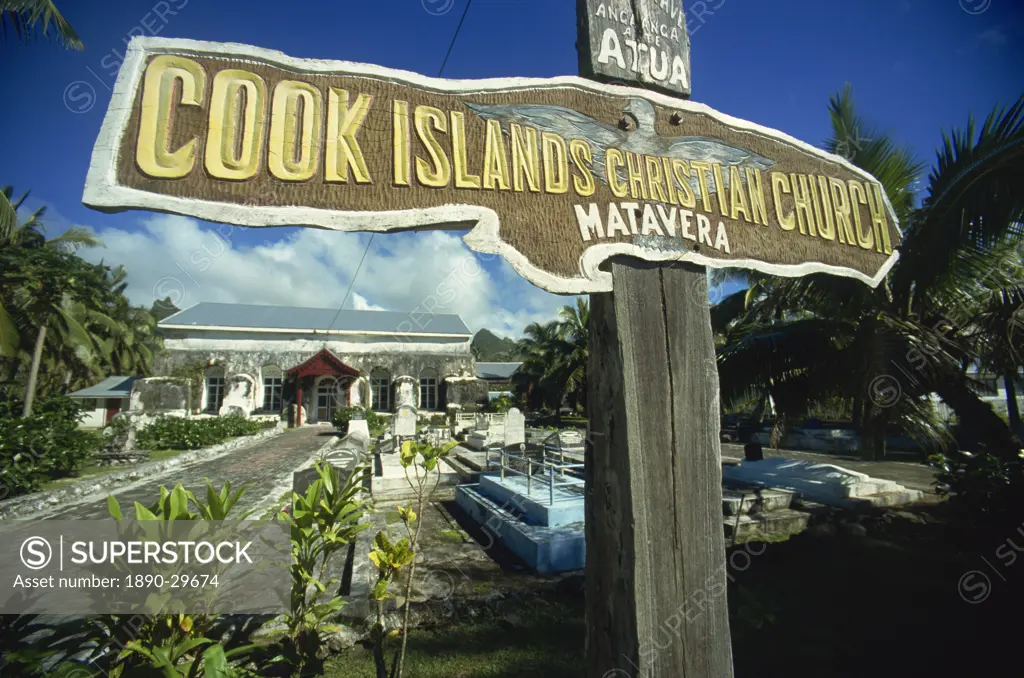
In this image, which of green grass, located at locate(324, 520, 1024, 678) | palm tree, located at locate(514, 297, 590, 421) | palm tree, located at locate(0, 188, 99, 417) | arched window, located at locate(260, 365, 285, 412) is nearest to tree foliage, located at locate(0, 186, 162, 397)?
palm tree, located at locate(0, 188, 99, 417)

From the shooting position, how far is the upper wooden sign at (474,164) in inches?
46.0

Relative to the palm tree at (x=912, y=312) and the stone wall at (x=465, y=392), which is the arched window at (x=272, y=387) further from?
the palm tree at (x=912, y=312)

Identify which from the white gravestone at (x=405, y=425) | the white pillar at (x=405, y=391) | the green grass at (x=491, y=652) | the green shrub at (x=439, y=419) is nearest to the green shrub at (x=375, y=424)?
the green shrub at (x=439, y=419)

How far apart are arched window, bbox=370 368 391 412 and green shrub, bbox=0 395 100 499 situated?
15868mm

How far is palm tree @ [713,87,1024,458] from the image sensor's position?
168 inches

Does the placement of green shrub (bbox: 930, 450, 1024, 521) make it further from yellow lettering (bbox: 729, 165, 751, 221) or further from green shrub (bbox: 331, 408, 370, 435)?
green shrub (bbox: 331, 408, 370, 435)

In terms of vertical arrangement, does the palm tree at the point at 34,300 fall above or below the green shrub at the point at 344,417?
above

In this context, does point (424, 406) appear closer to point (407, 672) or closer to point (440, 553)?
point (440, 553)

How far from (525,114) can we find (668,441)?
1.10 m

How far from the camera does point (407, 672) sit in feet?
10.6

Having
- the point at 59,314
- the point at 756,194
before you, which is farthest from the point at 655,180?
the point at 59,314

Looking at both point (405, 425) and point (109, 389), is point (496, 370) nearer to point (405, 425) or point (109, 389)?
point (405, 425)

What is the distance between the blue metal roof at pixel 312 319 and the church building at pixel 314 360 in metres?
0.06

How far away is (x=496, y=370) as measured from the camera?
38.2 metres
